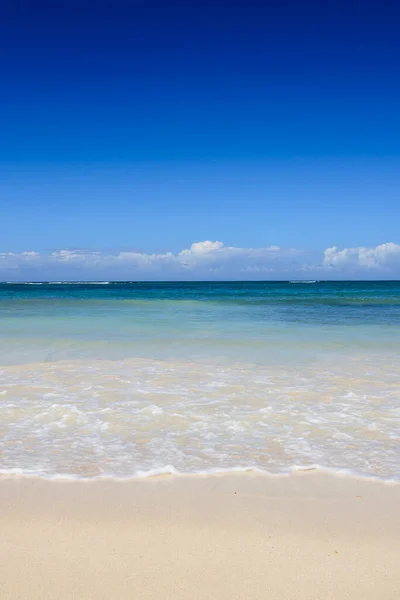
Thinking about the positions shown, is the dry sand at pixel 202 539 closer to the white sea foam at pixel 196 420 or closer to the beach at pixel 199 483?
the beach at pixel 199 483

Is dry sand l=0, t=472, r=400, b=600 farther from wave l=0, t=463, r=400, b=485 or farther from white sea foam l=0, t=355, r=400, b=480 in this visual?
white sea foam l=0, t=355, r=400, b=480

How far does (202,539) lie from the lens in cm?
303

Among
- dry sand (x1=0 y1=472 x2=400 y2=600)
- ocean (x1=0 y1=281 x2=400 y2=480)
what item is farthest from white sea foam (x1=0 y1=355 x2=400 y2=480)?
dry sand (x1=0 y1=472 x2=400 y2=600)

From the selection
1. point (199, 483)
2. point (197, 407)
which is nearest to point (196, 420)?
point (197, 407)

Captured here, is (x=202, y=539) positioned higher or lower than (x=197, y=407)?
lower

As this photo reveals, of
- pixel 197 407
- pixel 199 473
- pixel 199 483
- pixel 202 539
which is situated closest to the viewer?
pixel 202 539

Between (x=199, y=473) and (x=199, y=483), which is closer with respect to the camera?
Answer: (x=199, y=483)

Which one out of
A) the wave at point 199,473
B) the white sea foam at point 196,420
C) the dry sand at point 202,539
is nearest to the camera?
the dry sand at point 202,539

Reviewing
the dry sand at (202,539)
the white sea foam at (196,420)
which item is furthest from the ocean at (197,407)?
the dry sand at (202,539)

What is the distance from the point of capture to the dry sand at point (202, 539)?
2.57 m

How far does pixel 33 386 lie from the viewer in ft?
22.9

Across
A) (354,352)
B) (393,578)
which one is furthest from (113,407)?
(354,352)

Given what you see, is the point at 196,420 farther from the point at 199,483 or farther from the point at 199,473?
the point at 199,483

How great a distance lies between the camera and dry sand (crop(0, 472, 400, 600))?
257cm
